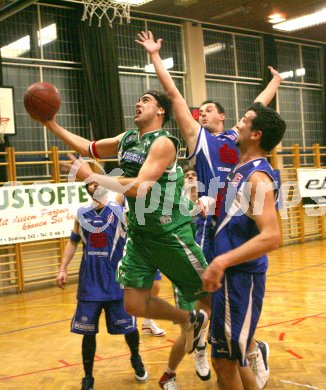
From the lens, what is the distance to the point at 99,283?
4414 mm

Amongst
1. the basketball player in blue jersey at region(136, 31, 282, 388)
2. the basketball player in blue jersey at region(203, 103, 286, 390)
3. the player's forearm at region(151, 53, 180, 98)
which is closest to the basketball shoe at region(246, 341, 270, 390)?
the basketball player in blue jersey at region(136, 31, 282, 388)

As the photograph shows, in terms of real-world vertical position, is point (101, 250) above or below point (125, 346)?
above

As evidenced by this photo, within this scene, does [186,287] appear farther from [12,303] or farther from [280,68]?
[280,68]

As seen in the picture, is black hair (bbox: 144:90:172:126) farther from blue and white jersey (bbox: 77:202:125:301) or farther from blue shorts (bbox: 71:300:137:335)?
blue shorts (bbox: 71:300:137:335)

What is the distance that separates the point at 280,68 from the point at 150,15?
171 inches

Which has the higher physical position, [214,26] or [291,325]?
[214,26]

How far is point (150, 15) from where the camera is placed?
41.5ft

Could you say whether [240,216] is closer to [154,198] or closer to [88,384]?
[154,198]

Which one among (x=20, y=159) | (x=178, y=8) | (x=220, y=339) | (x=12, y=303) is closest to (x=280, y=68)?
(x=178, y=8)

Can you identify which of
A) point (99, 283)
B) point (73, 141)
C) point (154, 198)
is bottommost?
point (99, 283)

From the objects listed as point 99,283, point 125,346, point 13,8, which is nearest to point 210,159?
point 99,283

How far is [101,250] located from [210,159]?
1.16m

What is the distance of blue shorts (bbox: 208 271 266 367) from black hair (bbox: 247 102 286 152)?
2.34ft

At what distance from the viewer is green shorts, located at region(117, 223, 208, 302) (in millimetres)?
3773
